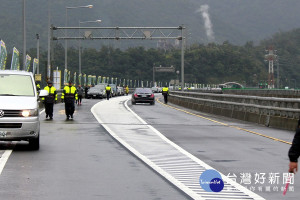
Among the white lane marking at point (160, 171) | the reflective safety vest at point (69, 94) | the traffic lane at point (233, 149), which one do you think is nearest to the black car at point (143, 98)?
the reflective safety vest at point (69, 94)

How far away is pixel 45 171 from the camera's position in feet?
42.0

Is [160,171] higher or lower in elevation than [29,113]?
lower

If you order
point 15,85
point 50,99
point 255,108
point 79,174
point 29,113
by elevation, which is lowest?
point 79,174

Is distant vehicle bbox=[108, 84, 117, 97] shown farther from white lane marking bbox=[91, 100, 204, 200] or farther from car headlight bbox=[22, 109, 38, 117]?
car headlight bbox=[22, 109, 38, 117]

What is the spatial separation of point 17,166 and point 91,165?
1.42 metres

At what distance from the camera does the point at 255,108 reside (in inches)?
1262

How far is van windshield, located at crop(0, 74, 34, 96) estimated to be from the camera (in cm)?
1775

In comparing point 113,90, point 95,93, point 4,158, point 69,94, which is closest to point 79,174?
point 4,158

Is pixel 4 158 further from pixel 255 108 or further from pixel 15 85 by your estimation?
pixel 255 108

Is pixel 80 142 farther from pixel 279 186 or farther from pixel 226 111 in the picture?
pixel 226 111

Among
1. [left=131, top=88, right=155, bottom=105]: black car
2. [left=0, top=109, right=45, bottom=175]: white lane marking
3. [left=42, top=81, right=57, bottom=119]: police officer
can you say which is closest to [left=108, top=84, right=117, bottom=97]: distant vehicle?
[left=131, top=88, right=155, bottom=105]: black car

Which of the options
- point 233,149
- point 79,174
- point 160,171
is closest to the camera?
point 79,174

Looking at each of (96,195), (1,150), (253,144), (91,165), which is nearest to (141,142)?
(253,144)

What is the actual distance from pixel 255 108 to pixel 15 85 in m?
16.2
